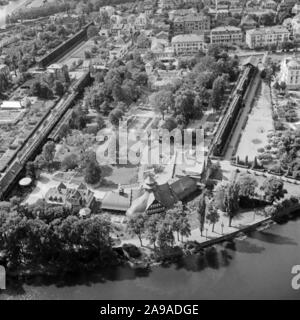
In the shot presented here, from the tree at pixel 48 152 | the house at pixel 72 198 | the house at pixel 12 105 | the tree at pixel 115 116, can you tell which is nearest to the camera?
the house at pixel 72 198

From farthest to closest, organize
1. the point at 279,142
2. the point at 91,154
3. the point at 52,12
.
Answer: the point at 52,12 → the point at 279,142 → the point at 91,154

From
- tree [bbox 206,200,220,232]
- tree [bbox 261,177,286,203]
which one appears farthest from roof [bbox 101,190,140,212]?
tree [bbox 261,177,286,203]

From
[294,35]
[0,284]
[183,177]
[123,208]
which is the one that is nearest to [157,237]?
[123,208]

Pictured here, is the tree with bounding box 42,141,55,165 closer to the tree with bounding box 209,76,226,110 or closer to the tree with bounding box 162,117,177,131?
the tree with bounding box 162,117,177,131

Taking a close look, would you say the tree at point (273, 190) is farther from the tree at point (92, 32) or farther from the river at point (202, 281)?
the tree at point (92, 32)

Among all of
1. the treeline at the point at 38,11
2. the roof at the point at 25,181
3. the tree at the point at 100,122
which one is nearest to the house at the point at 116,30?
the treeline at the point at 38,11

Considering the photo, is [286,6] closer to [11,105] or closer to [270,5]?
[270,5]

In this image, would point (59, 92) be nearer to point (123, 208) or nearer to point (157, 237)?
point (123, 208)

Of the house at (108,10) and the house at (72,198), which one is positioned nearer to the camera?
the house at (72,198)
